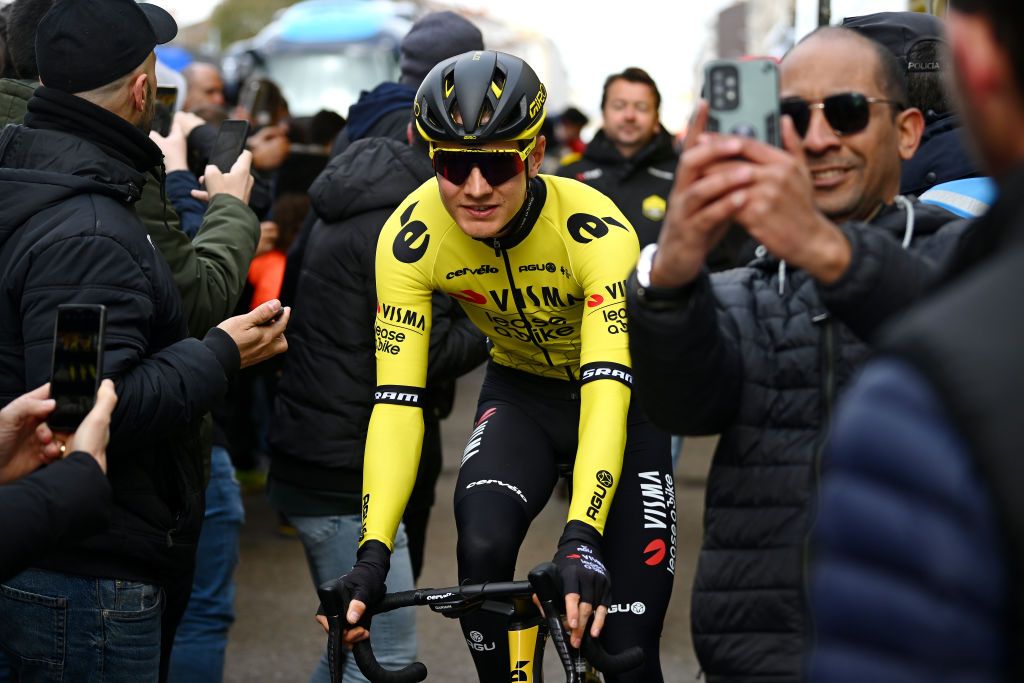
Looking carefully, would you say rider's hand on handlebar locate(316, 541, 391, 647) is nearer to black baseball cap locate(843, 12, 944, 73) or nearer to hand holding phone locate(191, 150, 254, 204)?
hand holding phone locate(191, 150, 254, 204)

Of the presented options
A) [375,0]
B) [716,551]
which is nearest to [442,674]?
[716,551]

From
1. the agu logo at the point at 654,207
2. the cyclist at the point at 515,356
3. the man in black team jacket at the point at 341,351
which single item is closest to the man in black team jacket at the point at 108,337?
the cyclist at the point at 515,356

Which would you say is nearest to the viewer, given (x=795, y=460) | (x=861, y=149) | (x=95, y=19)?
(x=795, y=460)

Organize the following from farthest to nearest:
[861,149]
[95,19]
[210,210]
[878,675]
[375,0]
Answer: [375,0]
[210,210]
[95,19]
[861,149]
[878,675]

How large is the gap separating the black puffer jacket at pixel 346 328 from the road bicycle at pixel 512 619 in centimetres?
155

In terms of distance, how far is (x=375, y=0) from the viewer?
111 feet

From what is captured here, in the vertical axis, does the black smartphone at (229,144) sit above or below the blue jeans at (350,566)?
above

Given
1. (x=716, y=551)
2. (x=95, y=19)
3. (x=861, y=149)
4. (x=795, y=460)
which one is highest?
(x=95, y=19)

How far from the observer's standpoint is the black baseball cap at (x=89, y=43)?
3.65 meters

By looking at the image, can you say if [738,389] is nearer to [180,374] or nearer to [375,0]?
[180,374]

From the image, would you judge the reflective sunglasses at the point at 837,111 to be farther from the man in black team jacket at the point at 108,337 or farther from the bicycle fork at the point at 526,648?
the man in black team jacket at the point at 108,337

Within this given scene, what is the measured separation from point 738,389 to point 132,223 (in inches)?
68.4

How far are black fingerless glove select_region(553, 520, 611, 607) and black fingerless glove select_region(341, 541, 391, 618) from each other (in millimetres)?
474

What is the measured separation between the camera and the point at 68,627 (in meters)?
3.35
